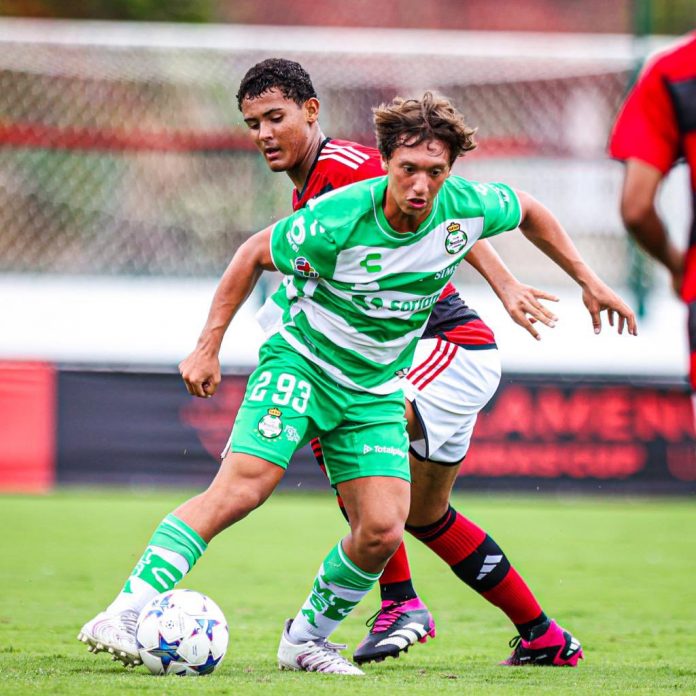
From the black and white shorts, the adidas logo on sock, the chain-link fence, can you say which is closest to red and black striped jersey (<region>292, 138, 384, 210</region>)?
the black and white shorts

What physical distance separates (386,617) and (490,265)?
1.36 metres

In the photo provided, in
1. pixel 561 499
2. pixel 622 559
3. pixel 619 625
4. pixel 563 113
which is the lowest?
pixel 561 499

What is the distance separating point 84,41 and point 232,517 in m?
9.92

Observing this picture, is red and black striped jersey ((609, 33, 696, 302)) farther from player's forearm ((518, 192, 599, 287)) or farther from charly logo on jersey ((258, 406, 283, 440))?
charly logo on jersey ((258, 406, 283, 440))

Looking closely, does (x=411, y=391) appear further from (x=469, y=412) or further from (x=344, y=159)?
(x=344, y=159)

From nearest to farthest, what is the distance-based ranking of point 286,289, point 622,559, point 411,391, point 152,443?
point 286,289 < point 411,391 < point 622,559 < point 152,443

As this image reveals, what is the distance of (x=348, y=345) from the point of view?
455 cm

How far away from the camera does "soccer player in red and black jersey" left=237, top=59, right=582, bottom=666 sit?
485 cm

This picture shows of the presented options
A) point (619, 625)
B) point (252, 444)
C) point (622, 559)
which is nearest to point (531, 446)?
point (622, 559)

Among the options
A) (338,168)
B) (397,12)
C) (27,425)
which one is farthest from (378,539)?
(397,12)

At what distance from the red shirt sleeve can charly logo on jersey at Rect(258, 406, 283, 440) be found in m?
1.57

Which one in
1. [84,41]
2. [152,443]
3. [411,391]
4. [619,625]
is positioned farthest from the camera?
[84,41]

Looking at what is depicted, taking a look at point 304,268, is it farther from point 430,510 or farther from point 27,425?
point 27,425

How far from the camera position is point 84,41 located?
1327cm
